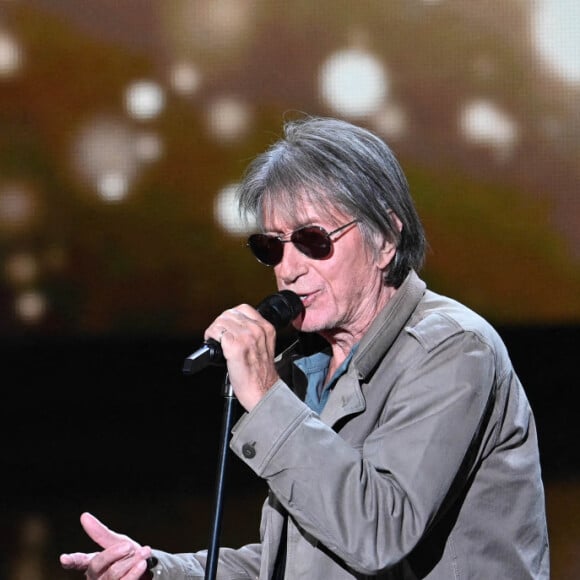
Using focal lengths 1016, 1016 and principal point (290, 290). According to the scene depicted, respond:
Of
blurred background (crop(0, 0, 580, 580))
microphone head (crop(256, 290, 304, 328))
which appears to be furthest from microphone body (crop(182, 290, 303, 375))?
blurred background (crop(0, 0, 580, 580))

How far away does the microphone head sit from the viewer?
1498 millimetres

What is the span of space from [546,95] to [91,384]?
7.21 ft

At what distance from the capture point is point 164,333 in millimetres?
4047

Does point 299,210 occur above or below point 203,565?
above

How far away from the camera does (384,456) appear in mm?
1354

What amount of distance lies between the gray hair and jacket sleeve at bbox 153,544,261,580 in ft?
1.78

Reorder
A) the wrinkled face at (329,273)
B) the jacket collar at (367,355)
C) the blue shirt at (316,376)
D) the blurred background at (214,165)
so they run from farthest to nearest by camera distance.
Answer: the blurred background at (214,165) → the blue shirt at (316,376) → the wrinkled face at (329,273) → the jacket collar at (367,355)

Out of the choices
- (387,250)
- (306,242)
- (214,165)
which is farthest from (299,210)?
(214,165)

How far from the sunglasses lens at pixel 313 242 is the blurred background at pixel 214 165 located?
6.77 feet

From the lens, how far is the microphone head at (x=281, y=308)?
1498mm

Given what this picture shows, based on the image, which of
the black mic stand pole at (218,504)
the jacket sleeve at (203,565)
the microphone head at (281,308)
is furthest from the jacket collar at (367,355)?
the jacket sleeve at (203,565)

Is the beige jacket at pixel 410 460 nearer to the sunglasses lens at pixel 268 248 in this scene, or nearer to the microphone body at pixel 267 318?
the microphone body at pixel 267 318

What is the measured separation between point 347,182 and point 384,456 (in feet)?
1.49

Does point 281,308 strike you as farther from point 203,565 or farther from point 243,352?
point 203,565
